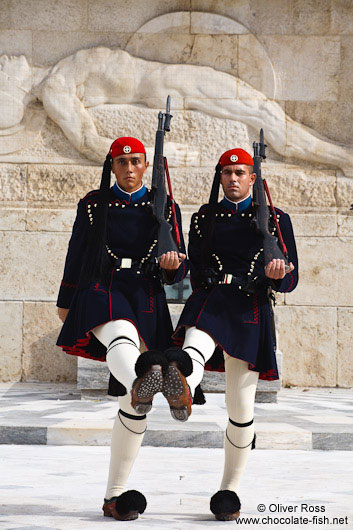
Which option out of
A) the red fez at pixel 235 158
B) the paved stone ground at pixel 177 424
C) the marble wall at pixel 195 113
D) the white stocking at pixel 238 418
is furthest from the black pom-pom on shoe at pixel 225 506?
the marble wall at pixel 195 113

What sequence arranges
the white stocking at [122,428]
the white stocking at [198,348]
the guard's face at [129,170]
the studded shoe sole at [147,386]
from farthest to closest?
Result: the guard's face at [129,170], the white stocking at [122,428], the white stocking at [198,348], the studded shoe sole at [147,386]

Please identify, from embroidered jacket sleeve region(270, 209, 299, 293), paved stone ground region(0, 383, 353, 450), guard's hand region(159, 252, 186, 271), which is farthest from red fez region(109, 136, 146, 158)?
paved stone ground region(0, 383, 353, 450)

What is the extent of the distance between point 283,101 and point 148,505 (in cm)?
655

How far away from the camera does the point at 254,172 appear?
4.38 meters

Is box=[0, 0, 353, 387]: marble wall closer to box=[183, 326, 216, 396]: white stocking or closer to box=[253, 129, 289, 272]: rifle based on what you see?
box=[253, 129, 289, 272]: rifle

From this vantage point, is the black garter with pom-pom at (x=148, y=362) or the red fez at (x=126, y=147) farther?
the red fez at (x=126, y=147)

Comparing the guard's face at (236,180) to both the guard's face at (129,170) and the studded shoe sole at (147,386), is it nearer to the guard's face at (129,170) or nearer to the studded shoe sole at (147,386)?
the guard's face at (129,170)

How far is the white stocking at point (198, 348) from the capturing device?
3588 millimetres

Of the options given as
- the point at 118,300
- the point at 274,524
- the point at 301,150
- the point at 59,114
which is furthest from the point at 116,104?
the point at 274,524

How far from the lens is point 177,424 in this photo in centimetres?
621

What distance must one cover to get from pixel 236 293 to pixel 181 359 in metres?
0.70

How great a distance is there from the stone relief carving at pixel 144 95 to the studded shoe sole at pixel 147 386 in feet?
21.2

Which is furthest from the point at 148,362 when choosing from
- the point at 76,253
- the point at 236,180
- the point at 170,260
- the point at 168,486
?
the point at 168,486

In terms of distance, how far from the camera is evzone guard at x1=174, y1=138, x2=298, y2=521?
385cm
